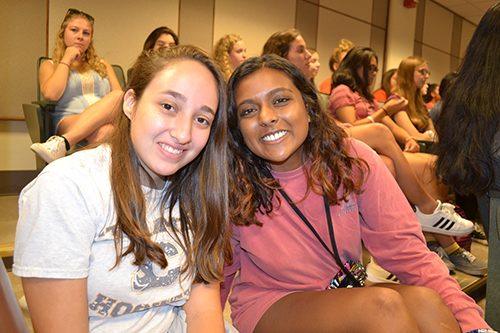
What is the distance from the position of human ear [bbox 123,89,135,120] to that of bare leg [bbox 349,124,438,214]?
4.50ft

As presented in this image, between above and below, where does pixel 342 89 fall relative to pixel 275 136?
above

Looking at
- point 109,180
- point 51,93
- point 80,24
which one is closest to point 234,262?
point 109,180

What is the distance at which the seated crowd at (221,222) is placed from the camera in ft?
2.44

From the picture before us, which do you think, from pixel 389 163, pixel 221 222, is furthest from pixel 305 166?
pixel 389 163

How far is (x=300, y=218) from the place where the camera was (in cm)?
117

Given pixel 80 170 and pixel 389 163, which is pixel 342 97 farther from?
pixel 80 170

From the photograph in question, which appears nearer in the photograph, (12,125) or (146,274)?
(146,274)

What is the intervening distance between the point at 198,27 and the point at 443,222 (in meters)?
3.41

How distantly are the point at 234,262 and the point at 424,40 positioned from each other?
769 cm

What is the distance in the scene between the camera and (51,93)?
7.32 ft

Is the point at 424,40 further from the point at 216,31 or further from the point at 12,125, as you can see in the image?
the point at 12,125

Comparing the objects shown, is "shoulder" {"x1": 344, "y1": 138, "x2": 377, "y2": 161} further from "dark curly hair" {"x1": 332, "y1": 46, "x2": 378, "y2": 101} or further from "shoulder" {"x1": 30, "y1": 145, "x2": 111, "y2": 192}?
"dark curly hair" {"x1": 332, "y1": 46, "x2": 378, "y2": 101}

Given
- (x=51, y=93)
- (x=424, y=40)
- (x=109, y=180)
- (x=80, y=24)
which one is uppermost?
(x=424, y=40)

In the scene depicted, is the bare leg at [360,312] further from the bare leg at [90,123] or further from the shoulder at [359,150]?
the bare leg at [90,123]
